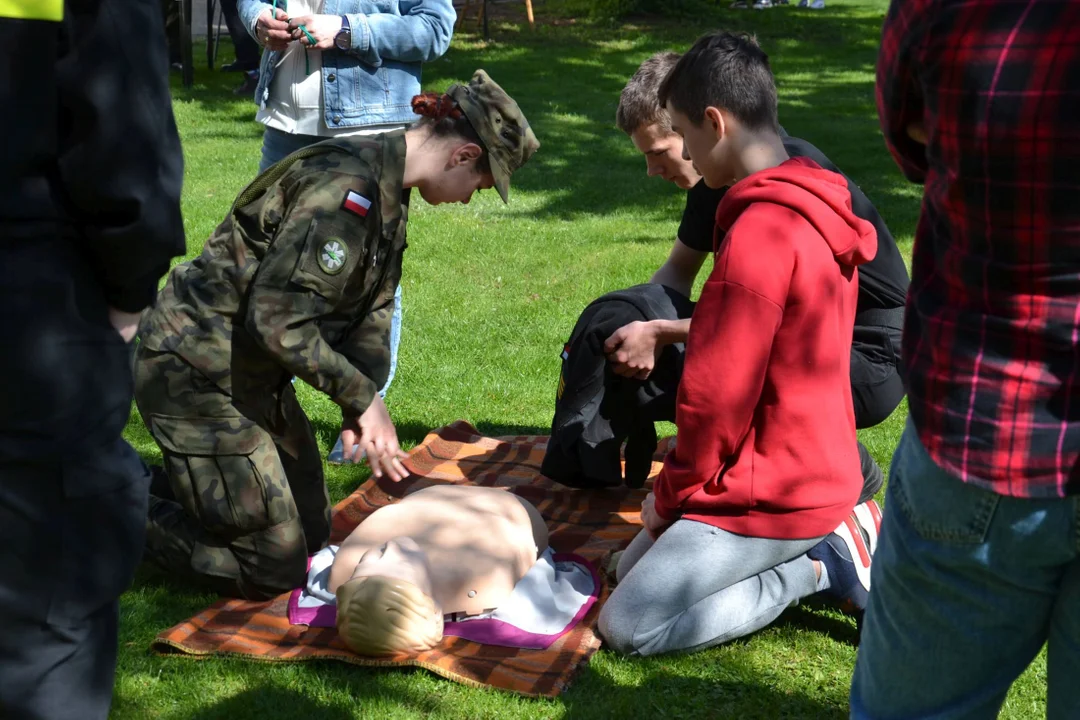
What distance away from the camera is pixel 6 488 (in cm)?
183

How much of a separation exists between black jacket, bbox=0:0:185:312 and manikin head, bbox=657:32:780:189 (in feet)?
5.88

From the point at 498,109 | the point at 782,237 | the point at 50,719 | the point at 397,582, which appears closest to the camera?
the point at 50,719

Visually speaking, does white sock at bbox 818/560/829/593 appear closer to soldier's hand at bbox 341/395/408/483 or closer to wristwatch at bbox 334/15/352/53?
soldier's hand at bbox 341/395/408/483

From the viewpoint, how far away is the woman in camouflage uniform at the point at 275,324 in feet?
11.3

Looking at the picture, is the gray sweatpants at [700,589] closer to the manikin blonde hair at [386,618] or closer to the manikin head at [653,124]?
the manikin blonde hair at [386,618]

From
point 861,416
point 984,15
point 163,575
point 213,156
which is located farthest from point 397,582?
point 213,156

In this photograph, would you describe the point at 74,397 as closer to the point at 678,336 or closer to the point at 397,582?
the point at 397,582

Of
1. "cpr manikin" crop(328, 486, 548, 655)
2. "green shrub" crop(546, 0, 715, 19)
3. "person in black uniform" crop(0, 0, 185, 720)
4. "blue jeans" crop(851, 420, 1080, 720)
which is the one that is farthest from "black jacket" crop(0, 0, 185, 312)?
"green shrub" crop(546, 0, 715, 19)

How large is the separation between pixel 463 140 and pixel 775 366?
1.22 meters

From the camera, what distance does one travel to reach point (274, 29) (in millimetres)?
4672

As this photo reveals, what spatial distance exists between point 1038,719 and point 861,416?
1195 mm

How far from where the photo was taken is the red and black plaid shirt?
1511 mm

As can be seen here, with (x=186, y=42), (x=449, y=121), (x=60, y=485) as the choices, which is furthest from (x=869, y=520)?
(x=186, y=42)

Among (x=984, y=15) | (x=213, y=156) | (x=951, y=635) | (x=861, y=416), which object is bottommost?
(x=213, y=156)
